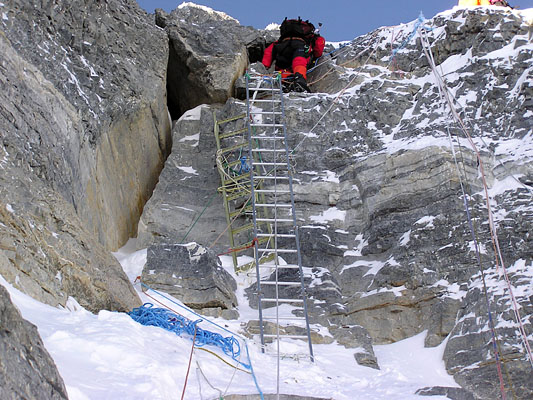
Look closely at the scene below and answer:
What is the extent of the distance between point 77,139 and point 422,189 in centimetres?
477

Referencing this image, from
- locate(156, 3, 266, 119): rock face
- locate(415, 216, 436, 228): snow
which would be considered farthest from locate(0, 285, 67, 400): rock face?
locate(156, 3, 266, 119): rock face

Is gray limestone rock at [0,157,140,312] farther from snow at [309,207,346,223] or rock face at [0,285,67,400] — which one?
snow at [309,207,346,223]

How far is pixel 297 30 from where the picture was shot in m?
13.8

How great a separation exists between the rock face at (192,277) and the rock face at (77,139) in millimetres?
983

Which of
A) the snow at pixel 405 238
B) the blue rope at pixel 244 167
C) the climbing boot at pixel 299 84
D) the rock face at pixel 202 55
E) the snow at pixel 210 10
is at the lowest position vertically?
the snow at pixel 405 238

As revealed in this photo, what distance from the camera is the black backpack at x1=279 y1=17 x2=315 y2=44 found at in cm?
1378

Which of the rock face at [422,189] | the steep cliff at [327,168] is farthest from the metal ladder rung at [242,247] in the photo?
the rock face at [422,189]

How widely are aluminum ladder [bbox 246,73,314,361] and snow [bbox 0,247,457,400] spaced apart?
0.85 feet

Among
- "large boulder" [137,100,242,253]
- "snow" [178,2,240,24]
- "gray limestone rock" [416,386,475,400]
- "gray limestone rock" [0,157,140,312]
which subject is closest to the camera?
"gray limestone rock" [0,157,140,312]

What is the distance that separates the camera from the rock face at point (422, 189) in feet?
26.7

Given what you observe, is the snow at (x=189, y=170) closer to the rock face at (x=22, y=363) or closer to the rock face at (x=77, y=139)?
the rock face at (x=77, y=139)

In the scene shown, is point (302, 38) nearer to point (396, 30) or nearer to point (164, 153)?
point (396, 30)

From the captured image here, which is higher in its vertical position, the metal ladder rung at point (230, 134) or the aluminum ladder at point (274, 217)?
→ the metal ladder rung at point (230, 134)

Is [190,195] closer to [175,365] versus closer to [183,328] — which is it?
[183,328]
